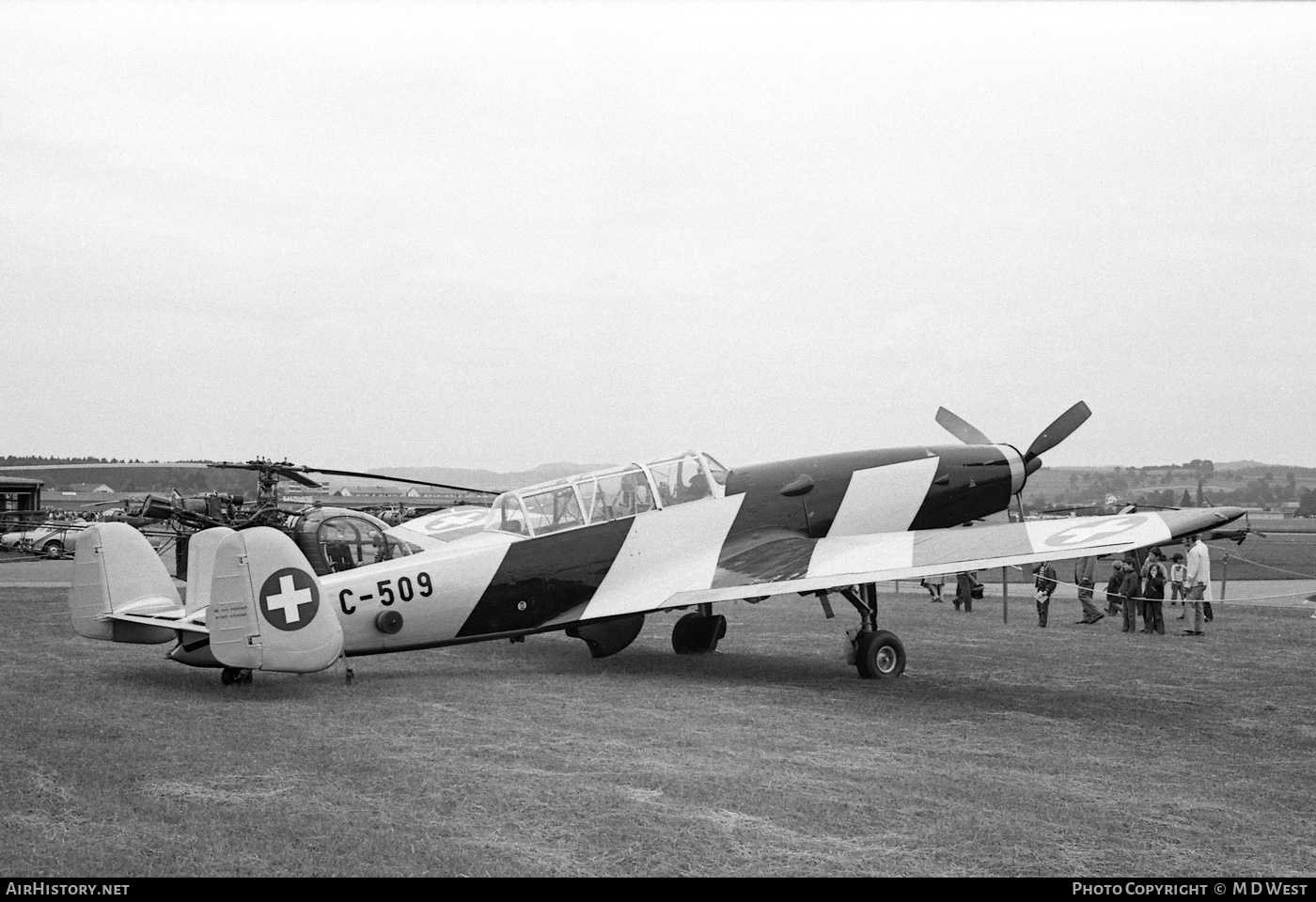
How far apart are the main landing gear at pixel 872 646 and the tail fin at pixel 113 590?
22.2 feet

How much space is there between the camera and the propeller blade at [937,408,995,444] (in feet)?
53.1

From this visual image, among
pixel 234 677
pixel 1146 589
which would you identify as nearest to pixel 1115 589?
pixel 1146 589

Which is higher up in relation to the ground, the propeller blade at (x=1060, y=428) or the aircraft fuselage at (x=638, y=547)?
the propeller blade at (x=1060, y=428)

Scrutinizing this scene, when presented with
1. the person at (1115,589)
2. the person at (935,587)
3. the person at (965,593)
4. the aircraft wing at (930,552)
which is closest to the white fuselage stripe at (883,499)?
the aircraft wing at (930,552)

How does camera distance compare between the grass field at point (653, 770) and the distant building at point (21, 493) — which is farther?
the distant building at point (21, 493)

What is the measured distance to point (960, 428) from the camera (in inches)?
653

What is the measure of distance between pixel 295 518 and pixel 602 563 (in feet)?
35.2

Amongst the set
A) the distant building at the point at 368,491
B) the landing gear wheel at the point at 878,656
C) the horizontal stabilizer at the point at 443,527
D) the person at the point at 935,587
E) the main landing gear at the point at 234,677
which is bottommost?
the person at the point at 935,587

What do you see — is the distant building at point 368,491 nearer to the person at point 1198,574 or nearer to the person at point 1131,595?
the person at point 1131,595

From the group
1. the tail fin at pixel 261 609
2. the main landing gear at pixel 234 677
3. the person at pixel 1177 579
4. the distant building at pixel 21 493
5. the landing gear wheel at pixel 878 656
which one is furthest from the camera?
the distant building at pixel 21 493

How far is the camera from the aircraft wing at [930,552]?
405 inches

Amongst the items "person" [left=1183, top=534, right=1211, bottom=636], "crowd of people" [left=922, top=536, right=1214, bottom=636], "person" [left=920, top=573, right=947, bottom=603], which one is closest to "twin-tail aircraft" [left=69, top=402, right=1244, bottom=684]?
"crowd of people" [left=922, top=536, right=1214, bottom=636]

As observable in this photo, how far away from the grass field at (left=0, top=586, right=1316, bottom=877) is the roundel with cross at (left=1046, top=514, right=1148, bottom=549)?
4.88ft

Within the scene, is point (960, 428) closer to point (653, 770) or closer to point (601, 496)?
point (601, 496)
